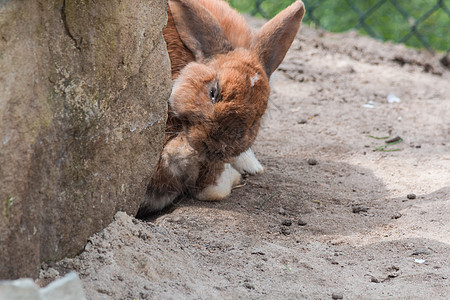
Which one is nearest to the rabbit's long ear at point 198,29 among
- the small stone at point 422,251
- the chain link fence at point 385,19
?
the small stone at point 422,251

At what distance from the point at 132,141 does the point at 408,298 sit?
1384 mm

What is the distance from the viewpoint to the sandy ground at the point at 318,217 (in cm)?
261

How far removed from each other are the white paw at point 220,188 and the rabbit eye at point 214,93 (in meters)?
0.64

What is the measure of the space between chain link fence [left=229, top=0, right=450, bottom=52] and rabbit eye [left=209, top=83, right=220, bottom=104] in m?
4.03

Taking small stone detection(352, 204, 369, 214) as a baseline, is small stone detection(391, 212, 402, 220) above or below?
above

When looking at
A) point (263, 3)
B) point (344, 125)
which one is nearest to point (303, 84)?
point (344, 125)

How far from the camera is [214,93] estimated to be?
3545mm

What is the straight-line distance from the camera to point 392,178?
4426mm

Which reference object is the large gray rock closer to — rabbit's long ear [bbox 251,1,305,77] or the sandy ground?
the sandy ground

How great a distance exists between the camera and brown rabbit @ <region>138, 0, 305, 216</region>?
3527mm

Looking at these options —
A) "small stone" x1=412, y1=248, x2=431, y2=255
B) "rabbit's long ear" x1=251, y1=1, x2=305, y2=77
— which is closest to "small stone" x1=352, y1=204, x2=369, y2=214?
"small stone" x1=412, y1=248, x2=431, y2=255

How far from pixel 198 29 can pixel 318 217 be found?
1.36m

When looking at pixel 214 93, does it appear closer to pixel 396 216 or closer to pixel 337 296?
pixel 396 216

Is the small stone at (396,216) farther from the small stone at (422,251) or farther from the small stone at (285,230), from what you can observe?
the small stone at (285,230)
